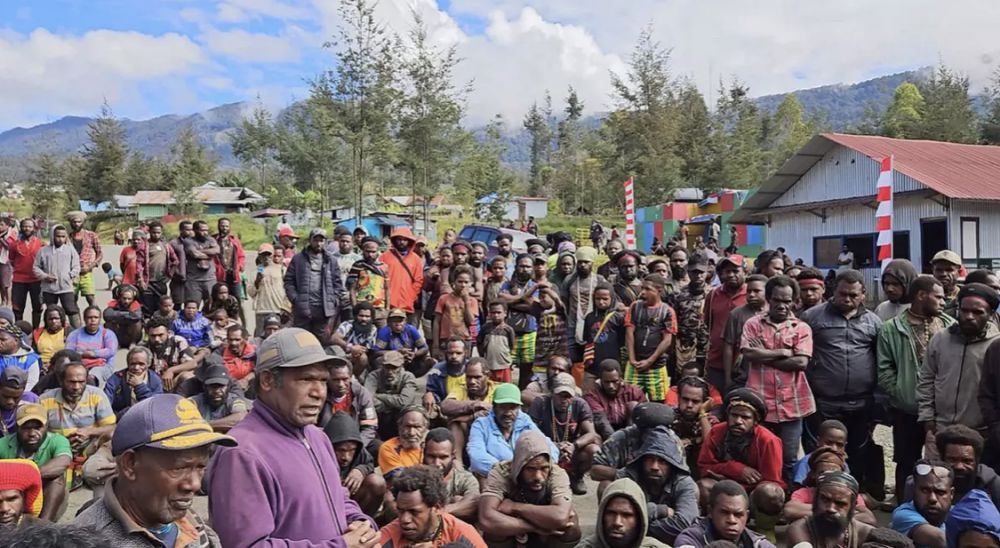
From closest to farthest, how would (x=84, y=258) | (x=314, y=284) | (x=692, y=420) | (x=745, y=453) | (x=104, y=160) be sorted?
1. (x=745, y=453)
2. (x=692, y=420)
3. (x=314, y=284)
4. (x=84, y=258)
5. (x=104, y=160)

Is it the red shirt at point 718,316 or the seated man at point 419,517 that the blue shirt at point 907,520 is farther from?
the seated man at point 419,517

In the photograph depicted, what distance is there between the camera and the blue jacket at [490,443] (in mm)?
5727

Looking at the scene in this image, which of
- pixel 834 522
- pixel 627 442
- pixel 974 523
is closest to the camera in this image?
pixel 974 523

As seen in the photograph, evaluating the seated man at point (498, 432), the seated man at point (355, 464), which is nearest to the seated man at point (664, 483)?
the seated man at point (498, 432)

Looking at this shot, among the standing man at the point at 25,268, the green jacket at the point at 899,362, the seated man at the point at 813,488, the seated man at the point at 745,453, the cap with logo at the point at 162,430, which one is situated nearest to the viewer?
the cap with logo at the point at 162,430

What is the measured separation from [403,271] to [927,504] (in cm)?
579

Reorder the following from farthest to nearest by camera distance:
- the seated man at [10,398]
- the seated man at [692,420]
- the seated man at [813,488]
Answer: the seated man at [692,420], the seated man at [10,398], the seated man at [813,488]

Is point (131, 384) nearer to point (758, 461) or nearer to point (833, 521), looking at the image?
point (758, 461)

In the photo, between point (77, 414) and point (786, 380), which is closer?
point (786, 380)

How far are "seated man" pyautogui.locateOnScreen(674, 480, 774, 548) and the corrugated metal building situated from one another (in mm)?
14396

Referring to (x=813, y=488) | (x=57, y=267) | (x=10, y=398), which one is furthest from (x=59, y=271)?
(x=813, y=488)

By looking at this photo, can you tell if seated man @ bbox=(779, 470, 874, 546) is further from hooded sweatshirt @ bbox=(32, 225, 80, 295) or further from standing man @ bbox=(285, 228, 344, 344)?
hooded sweatshirt @ bbox=(32, 225, 80, 295)

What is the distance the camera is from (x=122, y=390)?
7.05 meters

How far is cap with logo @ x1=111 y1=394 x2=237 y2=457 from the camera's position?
2.00 metres
